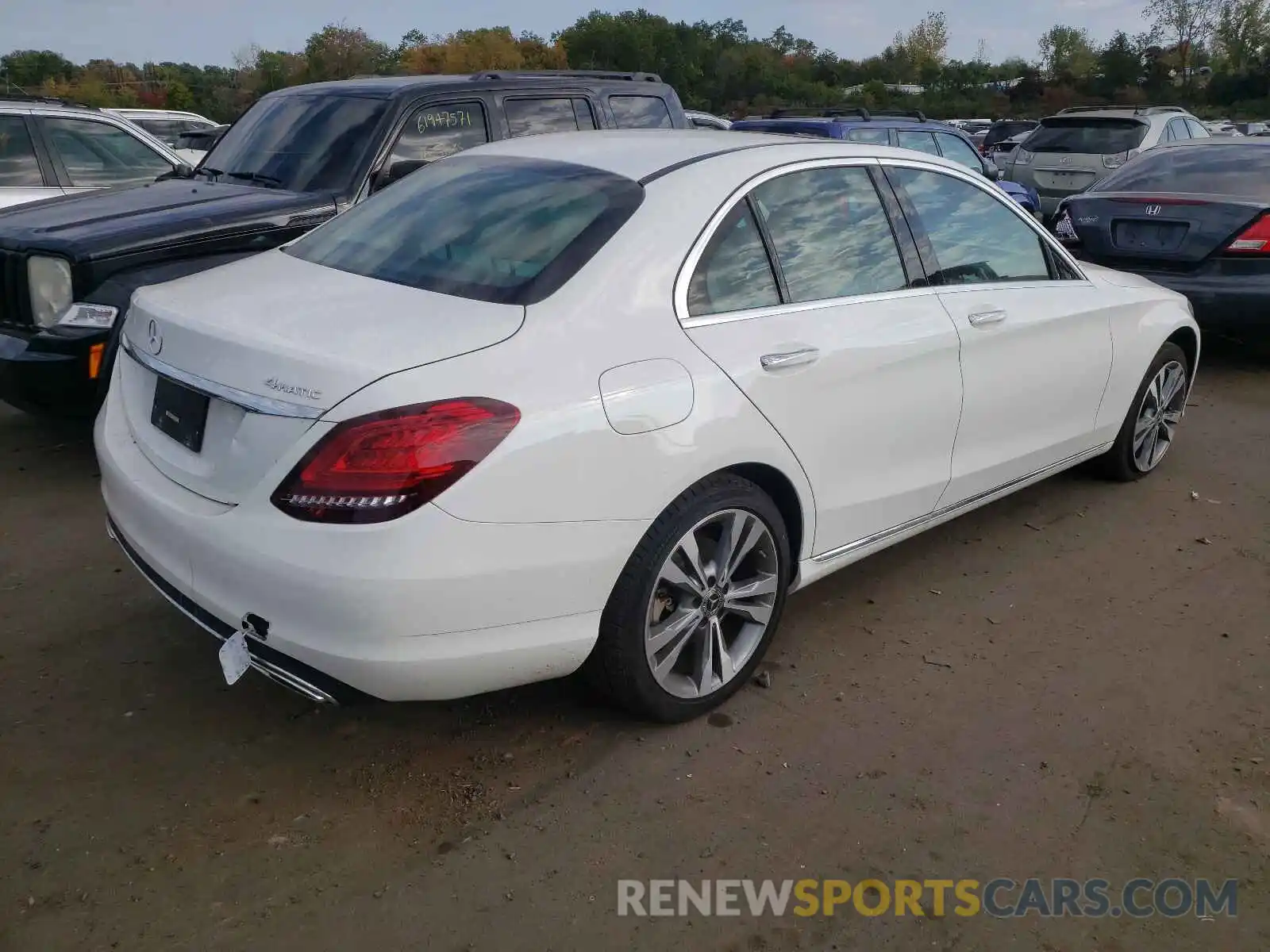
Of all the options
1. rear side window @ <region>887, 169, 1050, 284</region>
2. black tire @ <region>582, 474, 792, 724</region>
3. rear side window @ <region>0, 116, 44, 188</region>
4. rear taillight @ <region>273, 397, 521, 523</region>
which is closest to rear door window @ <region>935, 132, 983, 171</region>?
rear side window @ <region>887, 169, 1050, 284</region>

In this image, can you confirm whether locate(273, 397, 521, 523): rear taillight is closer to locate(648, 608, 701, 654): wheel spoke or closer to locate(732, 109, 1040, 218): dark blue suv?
locate(648, 608, 701, 654): wheel spoke

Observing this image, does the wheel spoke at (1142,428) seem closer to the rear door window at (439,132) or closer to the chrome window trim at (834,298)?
the chrome window trim at (834,298)

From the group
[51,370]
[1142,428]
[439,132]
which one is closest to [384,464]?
[51,370]

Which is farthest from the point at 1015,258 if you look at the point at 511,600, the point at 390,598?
A: the point at 390,598

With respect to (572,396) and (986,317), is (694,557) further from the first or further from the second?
(986,317)

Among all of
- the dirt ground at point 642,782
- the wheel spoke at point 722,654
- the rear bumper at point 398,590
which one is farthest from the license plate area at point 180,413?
the wheel spoke at point 722,654

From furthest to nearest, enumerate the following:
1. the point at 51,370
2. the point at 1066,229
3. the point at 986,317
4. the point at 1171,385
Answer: the point at 1066,229 < the point at 1171,385 < the point at 51,370 < the point at 986,317

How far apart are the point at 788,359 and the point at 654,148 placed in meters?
0.86

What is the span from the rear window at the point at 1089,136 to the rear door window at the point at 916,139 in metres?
3.06

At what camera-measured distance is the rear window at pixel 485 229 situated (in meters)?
2.98

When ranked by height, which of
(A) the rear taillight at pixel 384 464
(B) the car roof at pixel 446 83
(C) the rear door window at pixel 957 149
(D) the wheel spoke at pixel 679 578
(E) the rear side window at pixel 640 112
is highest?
(B) the car roof at pixel 446 83

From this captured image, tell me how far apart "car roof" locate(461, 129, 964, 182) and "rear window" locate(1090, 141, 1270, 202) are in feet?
14.3

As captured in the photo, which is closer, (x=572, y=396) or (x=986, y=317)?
(x=572, y=396)

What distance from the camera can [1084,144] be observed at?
1327cm
